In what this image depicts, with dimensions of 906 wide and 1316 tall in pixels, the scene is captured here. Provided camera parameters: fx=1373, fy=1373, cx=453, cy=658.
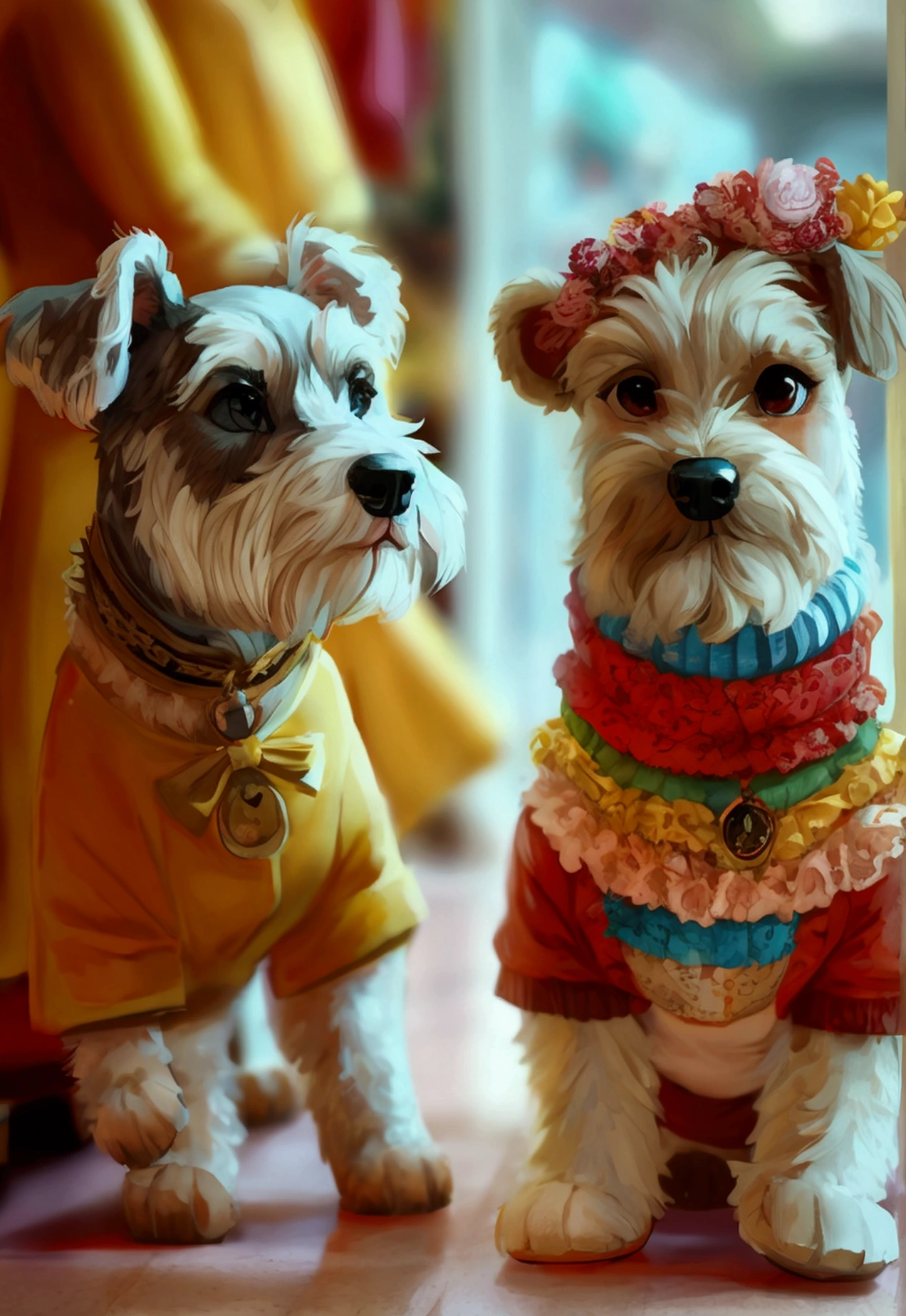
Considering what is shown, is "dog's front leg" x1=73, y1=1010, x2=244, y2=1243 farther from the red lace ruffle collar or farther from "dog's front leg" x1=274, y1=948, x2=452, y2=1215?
the red lace ruffle collar

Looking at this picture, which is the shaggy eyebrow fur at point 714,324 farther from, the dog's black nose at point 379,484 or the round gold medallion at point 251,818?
the round gold medallion at point 251,818

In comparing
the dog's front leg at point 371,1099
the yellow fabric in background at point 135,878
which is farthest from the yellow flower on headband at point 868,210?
the dog's front leg at point 371,1099

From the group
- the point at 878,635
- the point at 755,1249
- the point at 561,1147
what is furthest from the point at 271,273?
the point at 755,1249

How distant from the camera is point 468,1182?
1.22 meters

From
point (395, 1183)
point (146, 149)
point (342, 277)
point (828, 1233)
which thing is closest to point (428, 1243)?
point (395, 1183)

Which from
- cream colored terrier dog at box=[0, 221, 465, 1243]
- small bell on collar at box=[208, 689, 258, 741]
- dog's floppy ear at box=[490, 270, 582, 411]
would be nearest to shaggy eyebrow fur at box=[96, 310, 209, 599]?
cream colored terrier dog at box=[0, 221, 465, 1243]

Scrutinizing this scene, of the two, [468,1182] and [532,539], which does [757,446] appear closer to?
[532,539]

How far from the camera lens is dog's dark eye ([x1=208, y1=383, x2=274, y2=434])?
1.07m

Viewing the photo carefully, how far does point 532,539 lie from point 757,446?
13.0 inches

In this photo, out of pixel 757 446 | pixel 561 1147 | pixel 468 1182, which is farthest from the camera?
pixel 468 1182

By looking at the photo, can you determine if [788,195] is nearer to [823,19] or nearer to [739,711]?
[823,19]

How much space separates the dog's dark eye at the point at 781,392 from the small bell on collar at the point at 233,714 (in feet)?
1.54

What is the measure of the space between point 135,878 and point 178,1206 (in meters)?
0.27

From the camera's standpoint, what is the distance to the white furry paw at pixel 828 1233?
39.8 inches
